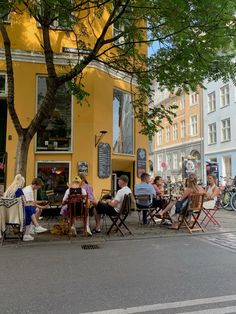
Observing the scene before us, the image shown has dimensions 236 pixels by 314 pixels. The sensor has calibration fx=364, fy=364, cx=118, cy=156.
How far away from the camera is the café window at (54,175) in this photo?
42.3 feet

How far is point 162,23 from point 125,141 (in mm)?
6164

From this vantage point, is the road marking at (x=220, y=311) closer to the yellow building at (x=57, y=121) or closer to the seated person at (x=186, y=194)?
the seated person at (x=186, y=194)

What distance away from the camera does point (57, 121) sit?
520 inches

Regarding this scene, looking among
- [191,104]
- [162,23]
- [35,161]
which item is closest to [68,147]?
[35,161]

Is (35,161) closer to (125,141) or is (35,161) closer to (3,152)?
(3,152)

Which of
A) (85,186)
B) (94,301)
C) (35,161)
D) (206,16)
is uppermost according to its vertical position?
(206,16)

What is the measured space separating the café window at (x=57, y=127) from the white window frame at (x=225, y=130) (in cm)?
2342

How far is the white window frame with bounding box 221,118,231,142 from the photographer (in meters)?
33.7

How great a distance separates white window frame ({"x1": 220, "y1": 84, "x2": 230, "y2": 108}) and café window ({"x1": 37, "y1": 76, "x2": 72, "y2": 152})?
23880mm

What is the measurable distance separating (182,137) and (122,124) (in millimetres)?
30086

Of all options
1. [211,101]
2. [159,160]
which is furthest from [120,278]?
[159,160]

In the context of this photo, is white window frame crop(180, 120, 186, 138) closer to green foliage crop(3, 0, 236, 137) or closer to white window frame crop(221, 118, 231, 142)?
white window frame crop(221, 118, 231, 142)

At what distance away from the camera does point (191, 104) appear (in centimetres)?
4169

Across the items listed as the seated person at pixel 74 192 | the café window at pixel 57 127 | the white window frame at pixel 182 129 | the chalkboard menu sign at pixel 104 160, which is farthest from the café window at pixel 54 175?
the white window frame at pixel 182 129
